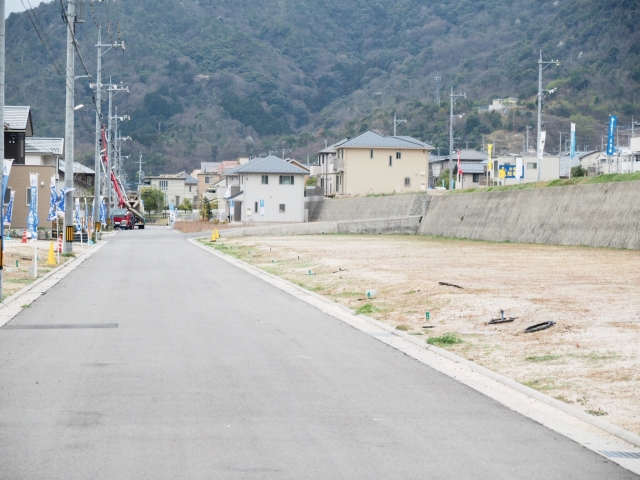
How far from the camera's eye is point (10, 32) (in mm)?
180625

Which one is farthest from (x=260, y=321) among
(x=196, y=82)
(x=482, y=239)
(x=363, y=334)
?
(x=196, y=82)

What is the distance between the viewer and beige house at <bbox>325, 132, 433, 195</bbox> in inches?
3275

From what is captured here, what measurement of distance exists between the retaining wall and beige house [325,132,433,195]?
19.8 m

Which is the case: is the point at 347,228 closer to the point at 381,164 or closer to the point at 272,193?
the point at 272,193

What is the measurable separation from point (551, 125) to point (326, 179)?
4427 cm

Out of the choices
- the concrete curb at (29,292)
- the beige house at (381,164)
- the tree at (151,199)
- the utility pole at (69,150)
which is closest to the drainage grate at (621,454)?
the concrete curb at (29,292)

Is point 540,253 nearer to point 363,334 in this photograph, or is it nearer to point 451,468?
point 363,334

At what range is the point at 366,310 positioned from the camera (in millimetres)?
17109

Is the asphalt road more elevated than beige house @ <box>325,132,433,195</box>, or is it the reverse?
beige house @ <box>325,132,433,195</box>

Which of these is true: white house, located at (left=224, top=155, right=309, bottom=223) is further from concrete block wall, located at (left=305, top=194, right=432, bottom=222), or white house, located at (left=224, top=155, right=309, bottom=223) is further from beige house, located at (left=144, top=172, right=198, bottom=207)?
beige house, located at (left=144, top=172, right=198, bottom=207)

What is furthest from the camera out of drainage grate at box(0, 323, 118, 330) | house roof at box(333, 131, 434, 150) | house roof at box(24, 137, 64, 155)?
house roof at box(333, 131, 434, 150)

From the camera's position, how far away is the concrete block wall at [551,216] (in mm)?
33406

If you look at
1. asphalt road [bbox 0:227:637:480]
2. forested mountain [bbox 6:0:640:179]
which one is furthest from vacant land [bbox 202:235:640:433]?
forested mountain [bbox 6:0:640:179]

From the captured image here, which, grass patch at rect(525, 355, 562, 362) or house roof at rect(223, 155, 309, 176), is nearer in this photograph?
grass patch at rect(525, 355, 562, 362)
